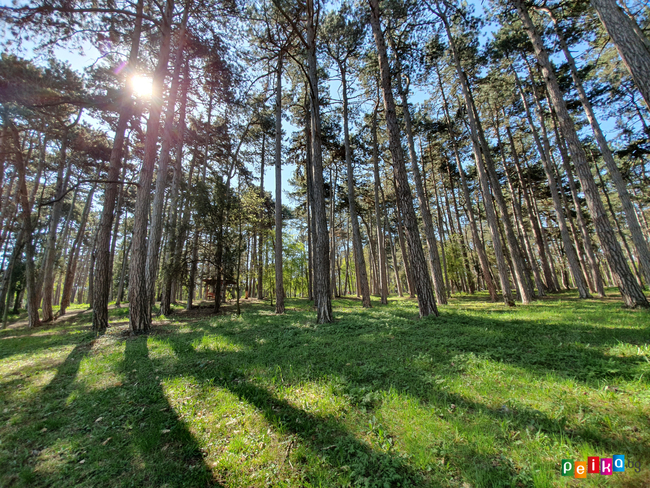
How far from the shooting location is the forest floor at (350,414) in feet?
6.70

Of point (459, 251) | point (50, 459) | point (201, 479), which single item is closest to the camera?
point (201, 479)

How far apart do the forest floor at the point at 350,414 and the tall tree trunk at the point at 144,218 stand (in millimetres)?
3199

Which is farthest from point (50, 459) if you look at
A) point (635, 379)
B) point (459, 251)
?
point (459, 251)

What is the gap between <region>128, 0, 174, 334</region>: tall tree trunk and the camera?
8.42m

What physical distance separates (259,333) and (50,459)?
4865 millimetres

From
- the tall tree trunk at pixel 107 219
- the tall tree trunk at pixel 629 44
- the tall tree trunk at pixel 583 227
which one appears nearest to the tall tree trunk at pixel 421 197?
the tall tree trunk at pixel 629 44

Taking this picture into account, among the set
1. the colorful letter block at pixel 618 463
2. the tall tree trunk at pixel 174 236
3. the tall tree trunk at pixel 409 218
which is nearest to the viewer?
the colorful letter block at pixel 618 463

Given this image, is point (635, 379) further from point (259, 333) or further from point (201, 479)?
point (259, 333)

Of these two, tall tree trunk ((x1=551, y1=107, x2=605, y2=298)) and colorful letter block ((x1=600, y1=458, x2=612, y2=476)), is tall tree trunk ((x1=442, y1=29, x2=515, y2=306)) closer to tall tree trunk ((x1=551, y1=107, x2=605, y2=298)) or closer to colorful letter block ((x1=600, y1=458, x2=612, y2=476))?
tall tree trunk ((x1=551, y1=107, x2=605, y2=298))

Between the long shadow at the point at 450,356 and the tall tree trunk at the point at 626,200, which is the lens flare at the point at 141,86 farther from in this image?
the tall tree trunk at the point at 626,200

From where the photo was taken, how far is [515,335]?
509cm

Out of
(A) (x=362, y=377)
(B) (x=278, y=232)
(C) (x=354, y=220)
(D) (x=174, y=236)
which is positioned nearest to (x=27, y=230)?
(D) (x=174, y=236)

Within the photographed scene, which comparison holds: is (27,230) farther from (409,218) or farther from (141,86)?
(409,218)

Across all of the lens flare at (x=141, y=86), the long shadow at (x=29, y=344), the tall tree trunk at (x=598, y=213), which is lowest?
the long shadow at (x=29, y=344)
